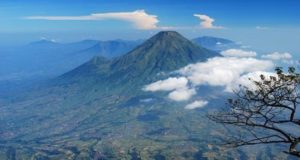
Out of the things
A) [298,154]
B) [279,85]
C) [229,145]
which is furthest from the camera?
[229,145]

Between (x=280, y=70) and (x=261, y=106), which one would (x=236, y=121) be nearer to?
(x=261, y=106)

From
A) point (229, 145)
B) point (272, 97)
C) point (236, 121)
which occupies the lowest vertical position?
point (229, 145)

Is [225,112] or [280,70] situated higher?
[280,70]

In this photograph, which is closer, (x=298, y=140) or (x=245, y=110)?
(x=298, y=140)

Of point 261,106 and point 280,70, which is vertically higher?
point 280,70

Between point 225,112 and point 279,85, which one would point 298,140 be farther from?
point 225,112

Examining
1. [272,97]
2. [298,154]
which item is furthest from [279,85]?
[298,154]

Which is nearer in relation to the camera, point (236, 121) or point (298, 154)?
point (298, 154)

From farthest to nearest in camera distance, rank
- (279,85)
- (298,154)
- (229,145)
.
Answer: (229,145)
(279,85)
(298,154)

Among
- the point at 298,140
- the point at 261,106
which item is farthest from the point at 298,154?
the point at 261,106
